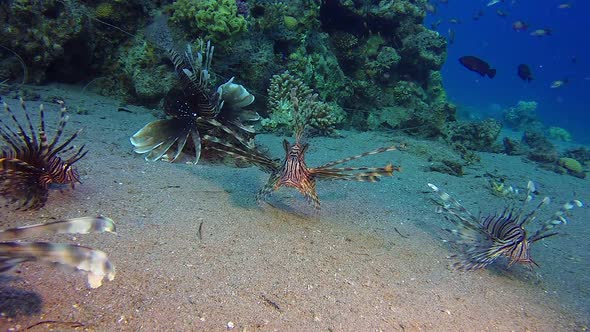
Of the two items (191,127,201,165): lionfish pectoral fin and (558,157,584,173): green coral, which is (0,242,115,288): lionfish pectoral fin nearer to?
(191,127,201,165): lionfish pectoral fin

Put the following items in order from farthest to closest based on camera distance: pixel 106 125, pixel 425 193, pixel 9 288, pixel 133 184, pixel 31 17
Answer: pixel 31 17
pixel 106 125
pixel 425 193
pixel 133 184
pixel 9 288

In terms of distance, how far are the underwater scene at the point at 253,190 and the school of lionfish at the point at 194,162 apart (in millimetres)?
14

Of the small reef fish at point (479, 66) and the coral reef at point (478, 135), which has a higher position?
the small reef fish at point (479, 66)

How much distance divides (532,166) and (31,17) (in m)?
12.9

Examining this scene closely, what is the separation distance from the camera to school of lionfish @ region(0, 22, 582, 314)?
1.40 m

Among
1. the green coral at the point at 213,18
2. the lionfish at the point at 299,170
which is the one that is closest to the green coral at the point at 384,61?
the green coral at the point at 213,18

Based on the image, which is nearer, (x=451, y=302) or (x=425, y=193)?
(x=451, y=302)

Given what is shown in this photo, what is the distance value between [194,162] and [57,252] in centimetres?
376

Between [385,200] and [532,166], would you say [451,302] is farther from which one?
[532,166]

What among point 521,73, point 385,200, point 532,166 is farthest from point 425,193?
point 521,73

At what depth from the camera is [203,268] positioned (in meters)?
2.62

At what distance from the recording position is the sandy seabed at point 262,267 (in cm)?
210

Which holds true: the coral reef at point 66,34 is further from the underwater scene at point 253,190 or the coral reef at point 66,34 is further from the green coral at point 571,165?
the green coral at point 571,165

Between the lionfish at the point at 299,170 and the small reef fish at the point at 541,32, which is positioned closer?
the lionfish at the point at 299,170
